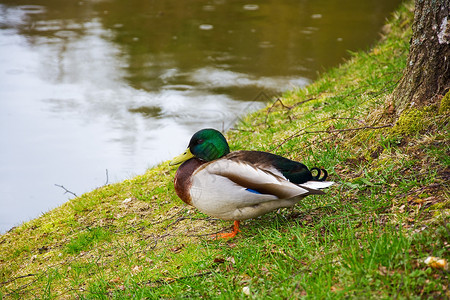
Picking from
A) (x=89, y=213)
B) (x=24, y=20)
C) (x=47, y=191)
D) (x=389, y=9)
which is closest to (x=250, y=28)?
(x=389, y=9)

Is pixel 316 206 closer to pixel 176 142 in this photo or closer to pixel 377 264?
pixel 377 264

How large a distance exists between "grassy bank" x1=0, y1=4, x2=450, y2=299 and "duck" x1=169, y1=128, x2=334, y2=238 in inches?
7.8

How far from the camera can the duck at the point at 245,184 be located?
2.96 m

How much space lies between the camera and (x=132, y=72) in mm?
8883

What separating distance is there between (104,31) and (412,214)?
9287 mm

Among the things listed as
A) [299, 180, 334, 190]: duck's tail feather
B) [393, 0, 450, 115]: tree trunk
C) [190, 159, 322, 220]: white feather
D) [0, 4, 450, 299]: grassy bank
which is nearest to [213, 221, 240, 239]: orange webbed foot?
[0, 4, 450, 299]: grassy bank

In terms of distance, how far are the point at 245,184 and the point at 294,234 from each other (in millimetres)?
412

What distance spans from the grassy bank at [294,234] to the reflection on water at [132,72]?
4.51 ft

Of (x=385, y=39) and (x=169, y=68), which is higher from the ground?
(x=385, y=39)

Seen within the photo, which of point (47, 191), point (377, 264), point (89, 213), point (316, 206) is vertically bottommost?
point (47, 191)

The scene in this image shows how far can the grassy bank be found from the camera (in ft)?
7.82

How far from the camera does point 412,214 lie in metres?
2.76

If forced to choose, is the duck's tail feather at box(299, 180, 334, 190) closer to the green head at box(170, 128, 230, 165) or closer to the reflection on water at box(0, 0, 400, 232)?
the green head at box(170, 128, 230, 165)

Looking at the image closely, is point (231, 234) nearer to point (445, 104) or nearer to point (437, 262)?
point (437, 262)
